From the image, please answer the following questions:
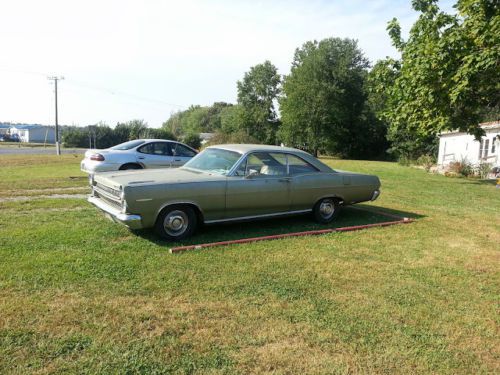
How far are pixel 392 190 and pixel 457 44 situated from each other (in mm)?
5655

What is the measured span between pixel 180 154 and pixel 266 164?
5511 mm

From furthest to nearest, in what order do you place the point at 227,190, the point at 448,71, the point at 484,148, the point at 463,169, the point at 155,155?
1. the point at 484,148
2. the point at 463,169
3. the point at 448,71
4. the point at 155,155
5. the point at 227,190

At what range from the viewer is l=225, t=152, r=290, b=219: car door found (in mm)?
6211

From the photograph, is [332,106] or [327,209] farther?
[332,106]

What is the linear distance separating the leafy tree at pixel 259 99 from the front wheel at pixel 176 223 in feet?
190

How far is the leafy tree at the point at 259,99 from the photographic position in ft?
209

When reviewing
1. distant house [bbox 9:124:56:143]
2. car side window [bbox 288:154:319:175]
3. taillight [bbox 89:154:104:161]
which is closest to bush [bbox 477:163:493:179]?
car side window [bbox 288:154:319:175]

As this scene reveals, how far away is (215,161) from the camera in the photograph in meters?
6.77

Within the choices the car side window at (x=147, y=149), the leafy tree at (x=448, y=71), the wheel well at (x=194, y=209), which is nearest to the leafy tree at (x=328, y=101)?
the leafy tree at (x=448, y=71)

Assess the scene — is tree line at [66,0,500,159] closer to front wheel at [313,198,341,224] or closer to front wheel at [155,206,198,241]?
front wheel at [313,198,341,224]

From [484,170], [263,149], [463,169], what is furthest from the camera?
[463,169]

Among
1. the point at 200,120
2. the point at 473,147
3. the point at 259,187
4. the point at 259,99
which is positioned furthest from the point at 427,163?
the point at 200,120

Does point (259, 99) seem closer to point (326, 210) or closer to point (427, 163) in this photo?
point (427, 163)

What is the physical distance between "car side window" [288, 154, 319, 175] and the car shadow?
0.94 m
